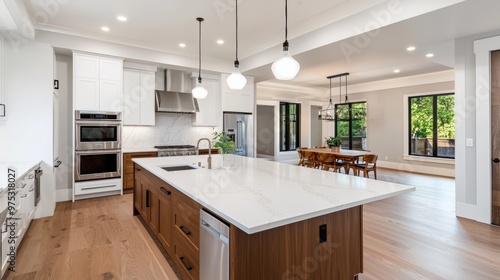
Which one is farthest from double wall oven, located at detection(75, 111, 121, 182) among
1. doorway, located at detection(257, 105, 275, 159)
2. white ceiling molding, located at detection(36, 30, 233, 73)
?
doorway, located at detection(257, 105, 275, 159)

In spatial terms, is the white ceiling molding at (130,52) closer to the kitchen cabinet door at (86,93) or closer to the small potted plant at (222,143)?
the kitchen cabinet door at (86,93)

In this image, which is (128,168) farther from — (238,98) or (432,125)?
(432,125)

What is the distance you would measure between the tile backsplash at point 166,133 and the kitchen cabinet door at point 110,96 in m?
0.65

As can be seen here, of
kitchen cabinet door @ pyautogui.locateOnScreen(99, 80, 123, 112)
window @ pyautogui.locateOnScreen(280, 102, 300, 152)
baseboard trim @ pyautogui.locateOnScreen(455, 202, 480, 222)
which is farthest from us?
window @ pyautogui.locateOnScreen(280, 102, 300, 152)

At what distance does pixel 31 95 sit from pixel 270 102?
21.7 feet

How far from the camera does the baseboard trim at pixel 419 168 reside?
6.93 meters

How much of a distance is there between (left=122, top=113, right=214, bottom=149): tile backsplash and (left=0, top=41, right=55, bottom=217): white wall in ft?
5.07

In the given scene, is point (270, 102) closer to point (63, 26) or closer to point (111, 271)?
point (63, 26)

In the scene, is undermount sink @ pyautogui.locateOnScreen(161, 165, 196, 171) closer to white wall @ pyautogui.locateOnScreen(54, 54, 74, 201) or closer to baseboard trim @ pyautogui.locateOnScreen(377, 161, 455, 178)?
white wall @ pyautogui.locateOnScreen(54, 54, 74, 201)

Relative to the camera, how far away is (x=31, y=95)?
3.83 m

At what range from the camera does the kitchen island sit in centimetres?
133

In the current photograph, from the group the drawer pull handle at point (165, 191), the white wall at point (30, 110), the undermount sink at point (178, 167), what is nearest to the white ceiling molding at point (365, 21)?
the undermount sink at point (178, 167)

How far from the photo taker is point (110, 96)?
15.6ft

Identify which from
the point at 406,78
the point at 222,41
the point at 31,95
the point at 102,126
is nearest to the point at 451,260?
the point at 222,41
